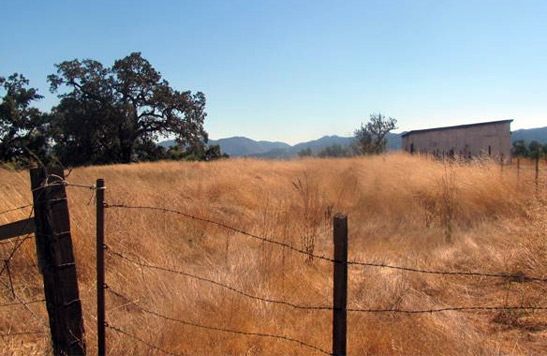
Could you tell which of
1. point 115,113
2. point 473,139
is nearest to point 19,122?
point 115,113

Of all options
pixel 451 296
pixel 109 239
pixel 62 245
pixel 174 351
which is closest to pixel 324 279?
pixel 451 296

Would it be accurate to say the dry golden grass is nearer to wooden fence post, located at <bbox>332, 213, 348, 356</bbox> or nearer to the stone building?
wooden fence post, located at <bbox>332, 213, 348, 356</bbox>

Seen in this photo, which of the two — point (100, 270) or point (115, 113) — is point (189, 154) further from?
point (100, 270)

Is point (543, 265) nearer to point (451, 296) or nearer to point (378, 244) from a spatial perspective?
point (451, 296)

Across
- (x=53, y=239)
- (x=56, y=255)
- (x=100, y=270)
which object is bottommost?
(x=100, y=270)

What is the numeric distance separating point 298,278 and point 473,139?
70.7 ft

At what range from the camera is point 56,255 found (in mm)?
2797

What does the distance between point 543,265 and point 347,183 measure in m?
8.27

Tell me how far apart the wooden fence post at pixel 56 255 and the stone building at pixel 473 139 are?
20.3 meters

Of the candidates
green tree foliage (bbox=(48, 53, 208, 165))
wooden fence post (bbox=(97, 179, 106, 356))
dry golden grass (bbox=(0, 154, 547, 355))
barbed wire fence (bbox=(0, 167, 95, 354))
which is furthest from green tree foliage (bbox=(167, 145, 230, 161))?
barbed wire fence (bbox=(0, 167, 95, 354))

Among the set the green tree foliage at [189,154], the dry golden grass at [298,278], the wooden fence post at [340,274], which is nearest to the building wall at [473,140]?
the dry golden grass at [298,278]

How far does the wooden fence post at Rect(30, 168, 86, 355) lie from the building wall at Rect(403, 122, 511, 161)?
20280mm

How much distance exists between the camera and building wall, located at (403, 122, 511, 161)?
22672mm

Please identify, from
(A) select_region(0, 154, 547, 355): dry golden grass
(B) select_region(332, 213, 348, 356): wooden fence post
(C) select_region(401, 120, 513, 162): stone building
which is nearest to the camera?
(B) select_region(332, 213, 348, 356): wooden fence post
